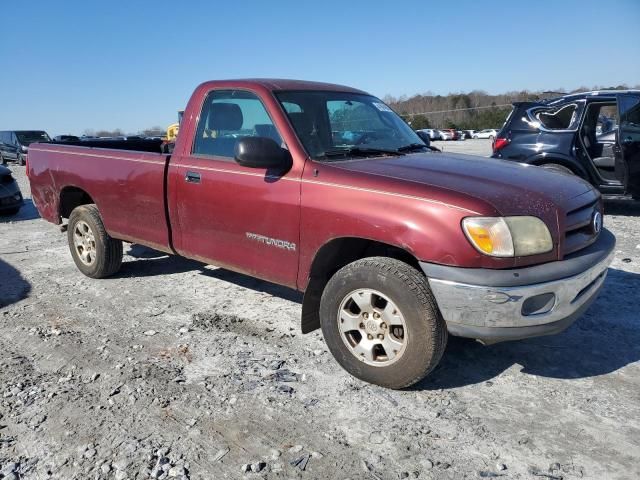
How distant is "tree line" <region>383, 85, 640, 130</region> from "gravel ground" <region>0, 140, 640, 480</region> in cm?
3020

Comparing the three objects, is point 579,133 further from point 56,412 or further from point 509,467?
point 56,412

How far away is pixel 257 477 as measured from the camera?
2.45 meters

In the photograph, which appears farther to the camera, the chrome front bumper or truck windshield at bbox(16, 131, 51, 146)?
truck windshield at bbox(16, 131, 51, 146)

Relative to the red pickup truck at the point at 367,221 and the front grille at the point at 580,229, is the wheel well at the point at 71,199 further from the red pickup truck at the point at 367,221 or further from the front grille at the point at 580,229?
the front grille at the point at 580,229

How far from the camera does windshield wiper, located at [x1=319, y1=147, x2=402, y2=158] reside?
3613 millimetres

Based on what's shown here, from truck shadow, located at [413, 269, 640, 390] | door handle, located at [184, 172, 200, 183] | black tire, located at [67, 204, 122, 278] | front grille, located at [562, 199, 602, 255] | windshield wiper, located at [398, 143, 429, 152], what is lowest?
truck shadow, located at [413, 269, 640, 390]

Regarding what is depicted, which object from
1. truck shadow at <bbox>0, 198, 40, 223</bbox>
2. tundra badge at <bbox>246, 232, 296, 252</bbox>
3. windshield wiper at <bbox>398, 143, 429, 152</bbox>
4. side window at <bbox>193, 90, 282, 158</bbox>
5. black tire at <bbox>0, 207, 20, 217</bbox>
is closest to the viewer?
tundra badge at <bbox>246, 232, 296, 252</bbox>

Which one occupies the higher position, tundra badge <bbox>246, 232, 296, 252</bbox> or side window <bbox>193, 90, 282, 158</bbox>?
side window <bbox>193, 90, 282, 158</bbox>

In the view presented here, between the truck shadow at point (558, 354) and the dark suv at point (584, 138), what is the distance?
4.07 meters

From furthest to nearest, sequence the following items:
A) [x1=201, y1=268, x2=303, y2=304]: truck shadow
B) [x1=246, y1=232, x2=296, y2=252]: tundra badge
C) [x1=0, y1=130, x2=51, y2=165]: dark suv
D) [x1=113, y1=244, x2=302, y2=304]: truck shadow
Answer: [x1=0, y1=130, x2=51, y2=165]: dark suv < [x1=113, y1=244, x2=302, y2=304]: truck shadow < [x1=201, y1=268, x2=303, y2=304]: truck shadow < [x1=246, y1=232, x2=296, y2=252]: tundra badge

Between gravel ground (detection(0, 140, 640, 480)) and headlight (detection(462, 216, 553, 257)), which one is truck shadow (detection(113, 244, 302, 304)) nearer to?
gravel ground (detection(0, 140, 640, 480))

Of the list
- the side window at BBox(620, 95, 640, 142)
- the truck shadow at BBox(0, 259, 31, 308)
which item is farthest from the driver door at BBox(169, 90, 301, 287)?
the side window at BBox(620, 95, 640, 142)

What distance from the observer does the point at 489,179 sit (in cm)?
319

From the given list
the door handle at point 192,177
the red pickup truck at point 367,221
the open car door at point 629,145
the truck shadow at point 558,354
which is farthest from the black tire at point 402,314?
the open car door at point 629,145
